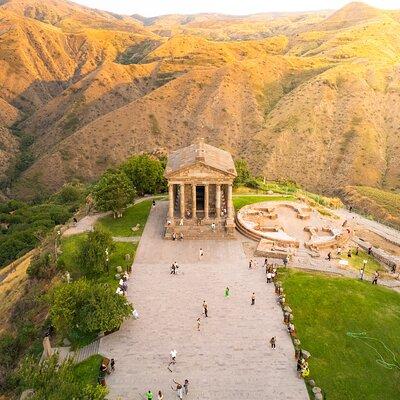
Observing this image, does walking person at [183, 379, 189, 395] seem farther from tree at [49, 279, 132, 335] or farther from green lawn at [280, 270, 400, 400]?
green lawn at [280, 270, 400, 400]

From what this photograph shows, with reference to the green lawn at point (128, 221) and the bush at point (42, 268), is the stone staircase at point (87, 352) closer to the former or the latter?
the bush at point (42, 268)

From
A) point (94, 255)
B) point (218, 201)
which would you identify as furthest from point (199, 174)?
point (94, 255)

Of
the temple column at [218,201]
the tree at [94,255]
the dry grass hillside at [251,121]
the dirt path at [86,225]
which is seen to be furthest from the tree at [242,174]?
the dry grass hillside at [251,121]

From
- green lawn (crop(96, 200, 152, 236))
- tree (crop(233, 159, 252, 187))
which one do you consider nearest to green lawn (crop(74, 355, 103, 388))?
green lawn (crop(96, 200, 152, 236))

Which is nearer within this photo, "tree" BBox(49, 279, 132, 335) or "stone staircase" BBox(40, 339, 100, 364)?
"stone staircase" BBox(40, 339, 100, 364)

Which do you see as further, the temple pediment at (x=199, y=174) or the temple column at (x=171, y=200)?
the temple column at (x=171, y=200)

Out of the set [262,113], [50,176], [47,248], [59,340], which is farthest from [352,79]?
[59,340]
